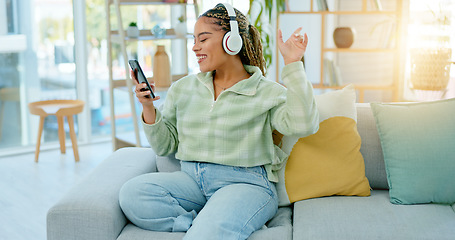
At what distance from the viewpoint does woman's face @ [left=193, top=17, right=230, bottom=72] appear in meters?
Result: 1.94

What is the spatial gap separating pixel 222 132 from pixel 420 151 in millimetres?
683

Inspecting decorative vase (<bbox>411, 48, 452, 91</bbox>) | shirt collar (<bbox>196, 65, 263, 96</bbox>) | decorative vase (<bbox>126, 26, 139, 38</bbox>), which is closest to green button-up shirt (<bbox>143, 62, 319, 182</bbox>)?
shirt collar (<bbox>196, 65, 263, 96</bbox>)

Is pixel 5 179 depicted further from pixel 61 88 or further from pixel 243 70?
pixel 243 70

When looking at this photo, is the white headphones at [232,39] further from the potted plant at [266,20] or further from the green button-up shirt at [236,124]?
the potted plant at [266,20]

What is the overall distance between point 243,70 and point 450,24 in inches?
108

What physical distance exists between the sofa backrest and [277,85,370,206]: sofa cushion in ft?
0.29

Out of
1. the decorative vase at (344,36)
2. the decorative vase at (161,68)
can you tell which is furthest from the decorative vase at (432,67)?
the decorative vase at (161,68)

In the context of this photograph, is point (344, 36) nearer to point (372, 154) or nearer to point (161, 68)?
point (161, 68)

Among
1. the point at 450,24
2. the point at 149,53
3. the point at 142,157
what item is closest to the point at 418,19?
the point at 450,24

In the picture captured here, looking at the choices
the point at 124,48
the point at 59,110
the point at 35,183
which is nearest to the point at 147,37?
the point at 124,48

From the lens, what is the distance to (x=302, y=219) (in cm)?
184

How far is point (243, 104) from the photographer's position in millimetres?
1910

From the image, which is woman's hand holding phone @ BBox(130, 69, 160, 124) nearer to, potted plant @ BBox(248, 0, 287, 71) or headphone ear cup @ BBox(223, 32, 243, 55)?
headphone ear cup @ BBox(223, 32, 243, 55)

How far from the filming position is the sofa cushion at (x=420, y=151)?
1931mm
